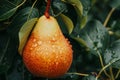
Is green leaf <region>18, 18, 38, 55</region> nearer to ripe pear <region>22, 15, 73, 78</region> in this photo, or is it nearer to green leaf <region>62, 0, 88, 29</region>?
ripe pear <region>22, 15, 73, 78</region>

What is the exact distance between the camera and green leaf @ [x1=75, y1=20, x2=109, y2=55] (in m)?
1.84

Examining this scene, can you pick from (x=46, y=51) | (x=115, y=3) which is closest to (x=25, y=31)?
(x=46, y=51)

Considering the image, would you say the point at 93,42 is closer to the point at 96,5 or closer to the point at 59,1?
the point at 59,1

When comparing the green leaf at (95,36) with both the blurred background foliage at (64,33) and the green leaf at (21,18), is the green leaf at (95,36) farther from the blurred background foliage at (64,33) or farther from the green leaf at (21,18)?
the green leaf at (21,18)

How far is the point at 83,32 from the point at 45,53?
0.58m

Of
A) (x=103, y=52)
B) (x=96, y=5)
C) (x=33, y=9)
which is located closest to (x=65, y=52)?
(x=33, y=9)

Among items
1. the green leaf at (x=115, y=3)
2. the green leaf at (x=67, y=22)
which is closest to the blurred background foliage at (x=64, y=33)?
the green leaf at (x=67, y=22)

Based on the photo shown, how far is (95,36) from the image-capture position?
6.14 ft

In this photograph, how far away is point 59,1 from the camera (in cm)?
162

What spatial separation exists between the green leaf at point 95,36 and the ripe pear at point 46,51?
48 centimetres

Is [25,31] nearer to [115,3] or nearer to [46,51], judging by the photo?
[46,51]

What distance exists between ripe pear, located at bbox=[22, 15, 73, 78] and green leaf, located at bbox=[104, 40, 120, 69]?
1.52 feet

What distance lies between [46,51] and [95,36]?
61 cm

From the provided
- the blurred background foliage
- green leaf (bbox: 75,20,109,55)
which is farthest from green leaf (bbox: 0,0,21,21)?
green leaf (bbox: 75,20,109,55)
